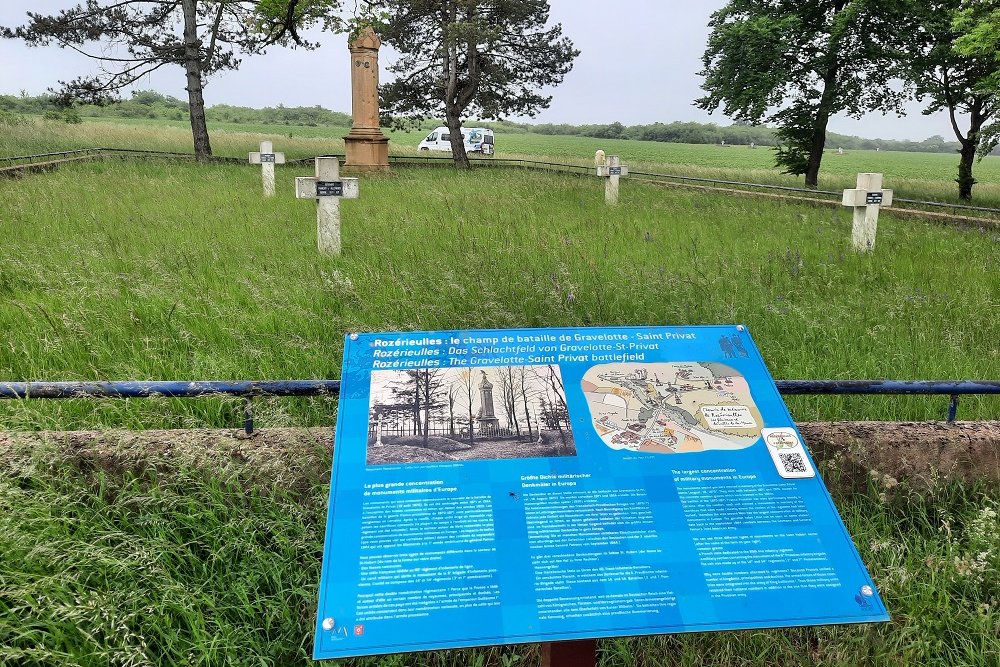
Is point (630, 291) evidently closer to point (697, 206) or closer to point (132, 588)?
point (132, 588)

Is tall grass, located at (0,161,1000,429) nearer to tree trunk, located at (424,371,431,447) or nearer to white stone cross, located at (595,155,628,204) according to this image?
tree trunk, located at (424,371,431,447)

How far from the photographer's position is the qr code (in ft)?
6.75

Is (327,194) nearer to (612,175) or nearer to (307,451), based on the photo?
(307,451)

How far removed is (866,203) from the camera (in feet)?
28.8

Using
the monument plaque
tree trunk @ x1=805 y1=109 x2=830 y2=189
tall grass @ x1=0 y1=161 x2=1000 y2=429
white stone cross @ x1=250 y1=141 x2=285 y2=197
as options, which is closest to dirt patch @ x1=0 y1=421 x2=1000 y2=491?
tall grass @ x1=0 y1=161 x2=1000 y2=429

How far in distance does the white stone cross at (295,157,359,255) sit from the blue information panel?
5073mm

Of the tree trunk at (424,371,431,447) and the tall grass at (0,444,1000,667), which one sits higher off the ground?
the tree trunk at (424,371,431,447)

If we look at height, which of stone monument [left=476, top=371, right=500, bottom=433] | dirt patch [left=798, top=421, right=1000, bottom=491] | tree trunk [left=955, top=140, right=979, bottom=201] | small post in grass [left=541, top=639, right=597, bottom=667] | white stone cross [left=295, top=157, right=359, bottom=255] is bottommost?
small post in grass [left=541, top=639, right=597, bottom=667]

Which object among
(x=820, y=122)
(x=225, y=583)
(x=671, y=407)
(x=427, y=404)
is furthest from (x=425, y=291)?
(x=820, y=122)

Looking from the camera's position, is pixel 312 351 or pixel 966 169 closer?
pixel 312 351

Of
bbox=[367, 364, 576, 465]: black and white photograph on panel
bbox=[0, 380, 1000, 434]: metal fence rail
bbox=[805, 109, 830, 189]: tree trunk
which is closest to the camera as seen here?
bbox=[367, 364, 576, 465]: black and white photograph on panel

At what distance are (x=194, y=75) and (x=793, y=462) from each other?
2498 centimetres

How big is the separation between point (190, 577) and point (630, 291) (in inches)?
152

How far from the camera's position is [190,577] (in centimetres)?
249
